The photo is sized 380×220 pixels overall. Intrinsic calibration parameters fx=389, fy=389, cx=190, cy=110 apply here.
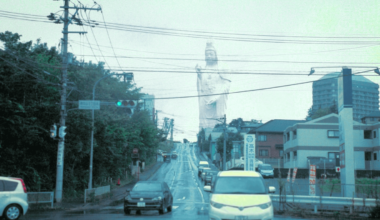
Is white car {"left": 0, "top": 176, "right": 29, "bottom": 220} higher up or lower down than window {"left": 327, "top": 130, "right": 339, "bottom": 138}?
lower down

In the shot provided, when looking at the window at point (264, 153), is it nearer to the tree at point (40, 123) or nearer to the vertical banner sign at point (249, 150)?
the vertical banner sign at point (249, 150)

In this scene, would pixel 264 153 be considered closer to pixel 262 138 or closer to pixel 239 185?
pixel 262 138

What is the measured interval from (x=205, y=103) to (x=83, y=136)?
321 feet

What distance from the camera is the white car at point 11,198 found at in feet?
48.9

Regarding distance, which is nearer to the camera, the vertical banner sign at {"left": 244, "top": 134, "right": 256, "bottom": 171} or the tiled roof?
the vertical banner sign at {"left": 244, "top": 134, "right": 256, "bottom": 171}

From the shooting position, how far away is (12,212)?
49.7 ft

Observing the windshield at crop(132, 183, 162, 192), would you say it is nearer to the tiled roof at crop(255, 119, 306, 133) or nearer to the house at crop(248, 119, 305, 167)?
the house at crop(248, 119, 305, 167)

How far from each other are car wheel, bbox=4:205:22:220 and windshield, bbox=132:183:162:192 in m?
5.39

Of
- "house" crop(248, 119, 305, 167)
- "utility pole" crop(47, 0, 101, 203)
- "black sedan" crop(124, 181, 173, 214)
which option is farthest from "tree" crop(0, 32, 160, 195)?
"house" crop(248, 119, 305, 167)

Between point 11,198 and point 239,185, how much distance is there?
9.04 meters

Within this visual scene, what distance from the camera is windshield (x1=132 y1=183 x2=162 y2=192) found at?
18875 millimetres

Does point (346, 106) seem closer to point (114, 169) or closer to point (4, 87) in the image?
point (4, 87)

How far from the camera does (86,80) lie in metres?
31.7

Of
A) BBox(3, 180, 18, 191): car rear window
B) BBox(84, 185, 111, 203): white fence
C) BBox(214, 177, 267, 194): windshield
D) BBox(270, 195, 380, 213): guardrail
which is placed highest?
BBox(214, 177, 267, 194): windshield
